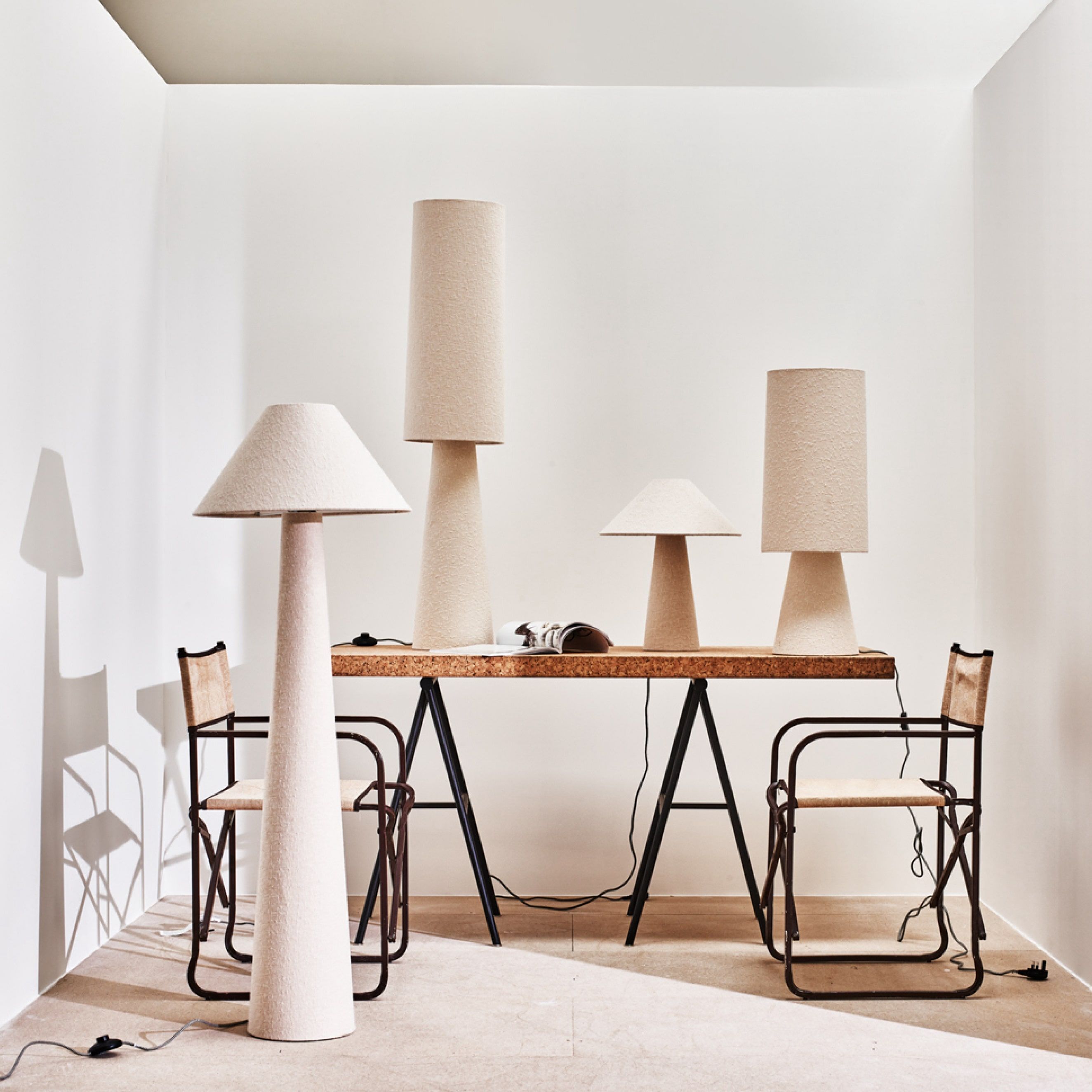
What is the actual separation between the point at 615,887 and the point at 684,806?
0.69 meters

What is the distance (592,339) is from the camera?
147 inches

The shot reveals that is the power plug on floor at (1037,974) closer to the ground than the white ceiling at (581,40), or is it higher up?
closer to the ground

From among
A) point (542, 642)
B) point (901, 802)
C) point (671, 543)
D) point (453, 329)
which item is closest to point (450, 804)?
point (542, 642)

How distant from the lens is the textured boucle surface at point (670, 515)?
10.1 ft

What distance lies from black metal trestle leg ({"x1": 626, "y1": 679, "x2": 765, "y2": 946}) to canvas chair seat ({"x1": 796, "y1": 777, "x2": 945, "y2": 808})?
30cm

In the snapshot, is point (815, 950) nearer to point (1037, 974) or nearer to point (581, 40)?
point (1037, 974)

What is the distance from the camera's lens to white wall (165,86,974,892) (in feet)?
12.2

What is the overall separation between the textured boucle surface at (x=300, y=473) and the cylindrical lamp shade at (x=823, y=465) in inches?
45.8

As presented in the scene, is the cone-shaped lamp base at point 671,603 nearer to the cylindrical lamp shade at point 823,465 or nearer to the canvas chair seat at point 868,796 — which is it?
the cylindrical lamp shade at point 823,465

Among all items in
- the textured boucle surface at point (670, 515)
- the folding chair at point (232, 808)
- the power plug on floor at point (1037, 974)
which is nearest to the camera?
the folding chair at point (232, 808)

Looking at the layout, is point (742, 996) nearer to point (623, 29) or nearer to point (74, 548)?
point (74, 548)

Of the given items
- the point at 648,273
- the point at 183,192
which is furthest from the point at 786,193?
the point at 183,192

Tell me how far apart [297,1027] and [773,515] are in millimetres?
1797

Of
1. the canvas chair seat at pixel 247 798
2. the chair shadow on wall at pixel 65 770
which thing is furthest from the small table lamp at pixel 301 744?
the chair shadow on wall at pixel 65 770
